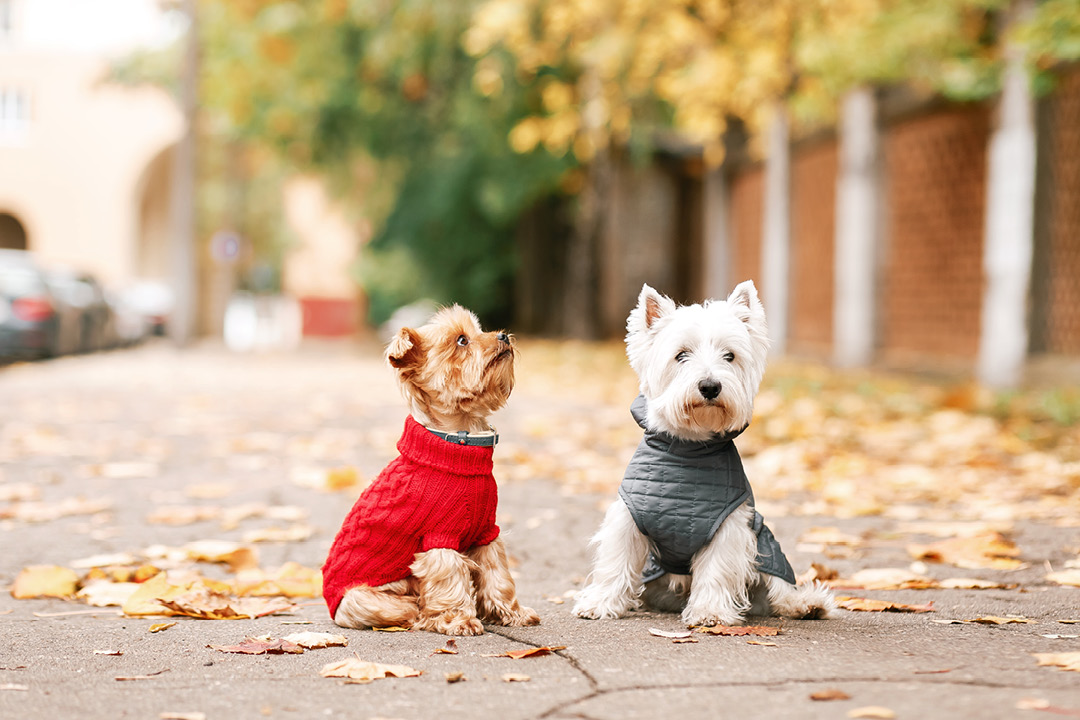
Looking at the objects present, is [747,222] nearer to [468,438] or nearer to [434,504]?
[468,438]

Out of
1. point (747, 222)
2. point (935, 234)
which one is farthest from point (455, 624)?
point (747, 222)

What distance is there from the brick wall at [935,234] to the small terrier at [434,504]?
11.2m

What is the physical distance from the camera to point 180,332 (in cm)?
2402

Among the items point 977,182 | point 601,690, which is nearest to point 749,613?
point 601,690

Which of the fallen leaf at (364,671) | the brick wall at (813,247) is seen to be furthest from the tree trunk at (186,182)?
the fallen leaf at (364,671)

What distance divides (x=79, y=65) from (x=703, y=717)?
44.9m

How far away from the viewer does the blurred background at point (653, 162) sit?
Answer: 12.3m

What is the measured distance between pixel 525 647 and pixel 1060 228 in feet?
34.2

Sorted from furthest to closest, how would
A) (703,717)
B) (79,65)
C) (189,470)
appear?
(79,65), (189,470), (703,717)

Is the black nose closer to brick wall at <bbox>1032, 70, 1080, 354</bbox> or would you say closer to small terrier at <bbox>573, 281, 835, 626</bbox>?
small terrier at <bbox>573, 281, 835, 626</bbox>

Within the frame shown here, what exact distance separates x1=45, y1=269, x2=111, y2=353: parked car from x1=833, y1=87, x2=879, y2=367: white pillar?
1383cm

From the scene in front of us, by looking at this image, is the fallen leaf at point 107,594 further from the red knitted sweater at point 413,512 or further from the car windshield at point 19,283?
the car windshield at point 19,283

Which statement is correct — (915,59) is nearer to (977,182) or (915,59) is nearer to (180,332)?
(977,182)

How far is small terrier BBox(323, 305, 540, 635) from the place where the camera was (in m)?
3.98
